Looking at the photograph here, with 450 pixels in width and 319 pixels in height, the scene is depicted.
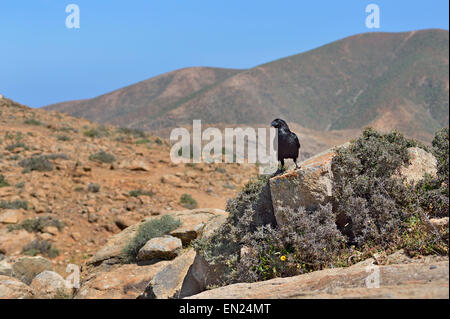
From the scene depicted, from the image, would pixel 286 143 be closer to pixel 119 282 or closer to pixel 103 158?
pixel 119 282

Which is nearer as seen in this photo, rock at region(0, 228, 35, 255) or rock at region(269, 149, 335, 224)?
rock at region(269, 149, 335, 224)

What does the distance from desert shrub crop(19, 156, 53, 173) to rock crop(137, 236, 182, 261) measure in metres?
8.31

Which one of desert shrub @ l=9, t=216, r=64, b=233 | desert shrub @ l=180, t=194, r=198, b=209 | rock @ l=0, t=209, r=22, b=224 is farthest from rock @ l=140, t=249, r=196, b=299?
desert shrub @ l=180, t=194, r=198, b=209

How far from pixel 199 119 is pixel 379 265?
62.5 metres

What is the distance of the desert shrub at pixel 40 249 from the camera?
10.1 meters

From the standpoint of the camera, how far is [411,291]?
272cm

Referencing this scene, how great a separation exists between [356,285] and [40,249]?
925cm

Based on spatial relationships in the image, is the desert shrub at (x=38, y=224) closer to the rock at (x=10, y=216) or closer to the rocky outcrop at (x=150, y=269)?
the rock at (x=10, y=216)

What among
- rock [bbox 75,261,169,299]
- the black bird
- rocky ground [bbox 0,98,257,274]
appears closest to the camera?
the black bird

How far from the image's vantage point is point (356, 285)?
10.8 ft

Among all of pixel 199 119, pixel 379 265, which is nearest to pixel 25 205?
pixel 379 265

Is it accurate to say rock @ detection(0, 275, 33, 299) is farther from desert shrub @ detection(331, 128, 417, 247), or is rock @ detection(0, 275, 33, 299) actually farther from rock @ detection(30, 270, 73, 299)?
desert shrub @ detection(331, 128, 417, 247)

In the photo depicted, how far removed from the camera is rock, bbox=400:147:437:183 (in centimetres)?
494

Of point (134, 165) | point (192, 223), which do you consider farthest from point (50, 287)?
point (134, 165)
